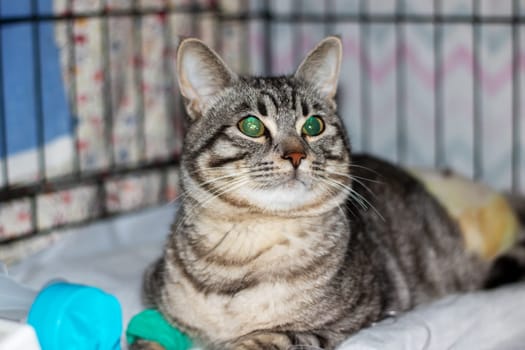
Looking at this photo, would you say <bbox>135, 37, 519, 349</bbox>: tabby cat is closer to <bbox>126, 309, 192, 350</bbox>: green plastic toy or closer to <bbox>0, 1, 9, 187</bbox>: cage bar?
Answer: <bbox>126, 309, 192, 350</bbox>: green plastic toy

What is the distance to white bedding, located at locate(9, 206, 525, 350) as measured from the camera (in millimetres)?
1907

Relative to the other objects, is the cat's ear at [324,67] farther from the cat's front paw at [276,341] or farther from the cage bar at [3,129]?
the cage bar at [3,129]

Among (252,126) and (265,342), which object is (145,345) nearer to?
(265,342)

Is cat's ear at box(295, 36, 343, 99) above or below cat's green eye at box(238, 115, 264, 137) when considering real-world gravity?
above

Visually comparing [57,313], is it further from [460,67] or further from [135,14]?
[460,67]

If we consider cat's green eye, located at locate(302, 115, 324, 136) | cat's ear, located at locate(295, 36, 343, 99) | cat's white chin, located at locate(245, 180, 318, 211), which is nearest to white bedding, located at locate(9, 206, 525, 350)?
cat's white chin, located at locate(245, 180, 318, 211)

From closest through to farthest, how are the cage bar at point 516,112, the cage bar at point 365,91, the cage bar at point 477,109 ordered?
the cage bar at point 516,112 → the cage bar at point 477,109 → the cage bar at point 365,91

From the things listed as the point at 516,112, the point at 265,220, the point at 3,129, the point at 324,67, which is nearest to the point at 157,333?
the point at 265,220

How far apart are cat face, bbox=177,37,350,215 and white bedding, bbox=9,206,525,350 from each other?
33cm

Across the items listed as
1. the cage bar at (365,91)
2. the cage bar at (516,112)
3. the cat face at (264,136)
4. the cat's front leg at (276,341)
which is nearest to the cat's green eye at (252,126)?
the cat face at (264,136)

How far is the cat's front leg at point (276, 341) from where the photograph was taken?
1.74 meters

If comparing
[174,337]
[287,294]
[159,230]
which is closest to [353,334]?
[287,294]

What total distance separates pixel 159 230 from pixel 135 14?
724 millimetres

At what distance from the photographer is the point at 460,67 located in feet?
10.4
